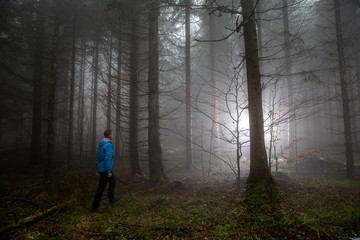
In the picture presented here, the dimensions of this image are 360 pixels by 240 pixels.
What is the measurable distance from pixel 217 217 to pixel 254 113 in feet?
11.0

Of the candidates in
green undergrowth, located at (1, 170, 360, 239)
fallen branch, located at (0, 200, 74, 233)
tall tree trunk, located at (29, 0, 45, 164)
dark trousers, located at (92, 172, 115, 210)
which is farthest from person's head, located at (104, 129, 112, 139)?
tall tree trunk, located at (29, 0, 45, 164)

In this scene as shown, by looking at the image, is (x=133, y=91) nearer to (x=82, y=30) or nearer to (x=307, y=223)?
(x=82, y=30)

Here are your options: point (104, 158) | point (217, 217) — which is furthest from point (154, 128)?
point (217, 217)

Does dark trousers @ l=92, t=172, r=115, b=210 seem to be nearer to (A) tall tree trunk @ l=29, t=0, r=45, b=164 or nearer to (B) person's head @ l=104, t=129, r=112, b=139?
(B) person's head @ l=104, t=129, r=112, b=139

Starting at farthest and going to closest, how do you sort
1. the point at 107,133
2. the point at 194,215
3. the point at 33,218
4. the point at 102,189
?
the point at 107,133 → the point at 102,189 → the point at 194,215 → the point at 33,218

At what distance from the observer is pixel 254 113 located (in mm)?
5715

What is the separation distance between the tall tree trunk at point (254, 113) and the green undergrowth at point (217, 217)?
0.56m

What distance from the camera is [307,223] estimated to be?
344 cm

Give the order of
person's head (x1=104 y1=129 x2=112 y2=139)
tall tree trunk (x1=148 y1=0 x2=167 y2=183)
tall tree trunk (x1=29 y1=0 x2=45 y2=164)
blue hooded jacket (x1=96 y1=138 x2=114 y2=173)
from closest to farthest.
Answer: blue hooded jacket (x1=96 y1=138 x2=114 y2=173) < person's head (x1=104 y1=129 x2=112 y2=139) < tall tree trunk (x1=148 y1=0 x2=167 y2=183) < tall tree trunk (x1=29 y1=0 x2=45 y2=164)

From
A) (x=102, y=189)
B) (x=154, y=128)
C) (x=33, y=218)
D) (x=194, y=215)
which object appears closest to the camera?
(x=33, y=218)

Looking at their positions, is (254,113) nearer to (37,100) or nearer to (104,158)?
(104,158)

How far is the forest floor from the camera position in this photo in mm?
3346

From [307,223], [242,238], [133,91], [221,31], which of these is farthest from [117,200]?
[221,31]

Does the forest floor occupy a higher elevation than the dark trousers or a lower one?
lower
